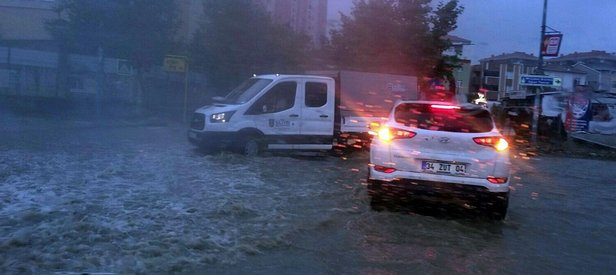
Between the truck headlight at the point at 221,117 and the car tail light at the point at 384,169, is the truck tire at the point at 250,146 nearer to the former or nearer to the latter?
the truck headlight at the point at 221,117

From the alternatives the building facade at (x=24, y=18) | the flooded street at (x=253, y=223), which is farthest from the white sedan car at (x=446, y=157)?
the building facade at (x=24, y=18)

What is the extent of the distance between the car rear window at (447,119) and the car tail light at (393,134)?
5.4 inches

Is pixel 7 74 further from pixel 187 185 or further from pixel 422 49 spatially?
pixel 187 185

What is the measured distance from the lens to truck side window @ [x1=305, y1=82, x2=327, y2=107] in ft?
45.5

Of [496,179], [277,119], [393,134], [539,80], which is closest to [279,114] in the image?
[277,119]

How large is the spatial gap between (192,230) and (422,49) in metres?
21.7

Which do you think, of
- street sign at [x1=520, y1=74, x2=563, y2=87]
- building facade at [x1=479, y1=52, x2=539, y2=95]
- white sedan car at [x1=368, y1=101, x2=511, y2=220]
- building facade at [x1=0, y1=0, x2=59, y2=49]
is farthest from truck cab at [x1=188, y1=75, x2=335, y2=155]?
building facade at [x1=479, y1=52, x2=539, y2=95]

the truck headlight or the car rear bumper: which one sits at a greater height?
the truck headlight

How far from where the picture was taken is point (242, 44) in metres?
25.0

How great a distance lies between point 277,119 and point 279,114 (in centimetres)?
12

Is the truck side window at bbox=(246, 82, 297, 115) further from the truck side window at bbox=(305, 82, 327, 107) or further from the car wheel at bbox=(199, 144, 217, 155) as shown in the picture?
the car wheel at bbox=(199, 144, 217, 155)

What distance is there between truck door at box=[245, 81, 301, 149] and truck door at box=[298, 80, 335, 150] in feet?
0.65

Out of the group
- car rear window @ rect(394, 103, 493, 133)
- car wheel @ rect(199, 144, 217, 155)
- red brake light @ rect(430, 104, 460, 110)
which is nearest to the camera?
car rear window @ rect(394, 103, 493, 133)

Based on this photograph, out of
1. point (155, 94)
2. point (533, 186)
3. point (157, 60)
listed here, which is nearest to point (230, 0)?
point (157, 60)
